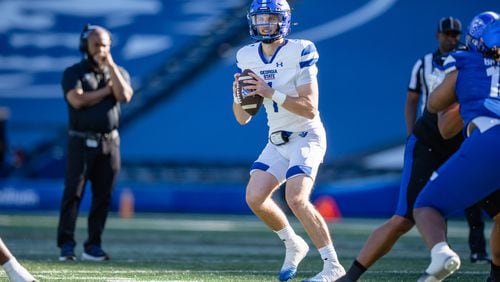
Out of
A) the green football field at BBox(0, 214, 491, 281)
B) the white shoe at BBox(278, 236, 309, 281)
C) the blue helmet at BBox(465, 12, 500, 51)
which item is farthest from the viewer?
the green football field at BBox(0, 214, 491, 281)

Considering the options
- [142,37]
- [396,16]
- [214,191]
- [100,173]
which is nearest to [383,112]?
[396,16]

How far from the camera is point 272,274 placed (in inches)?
288

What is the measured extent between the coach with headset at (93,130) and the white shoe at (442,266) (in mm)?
4010

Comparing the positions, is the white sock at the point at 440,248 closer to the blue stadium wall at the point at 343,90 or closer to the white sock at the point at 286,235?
the white sock at the point at 286,235

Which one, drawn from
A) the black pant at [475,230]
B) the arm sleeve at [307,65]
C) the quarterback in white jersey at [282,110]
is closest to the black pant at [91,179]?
the quarterback in white jersey at [282,110]

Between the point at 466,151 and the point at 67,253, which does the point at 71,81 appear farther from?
the point at 466,151

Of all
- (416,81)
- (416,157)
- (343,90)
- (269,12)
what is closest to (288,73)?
(269,12)

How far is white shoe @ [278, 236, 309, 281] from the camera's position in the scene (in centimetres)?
679

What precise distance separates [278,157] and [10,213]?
11.0 metres

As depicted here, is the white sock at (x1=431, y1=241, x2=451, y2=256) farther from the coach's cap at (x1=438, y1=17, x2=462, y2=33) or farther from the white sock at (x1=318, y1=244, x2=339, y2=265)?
the coach's cap at (x1=438, y1=17, x2=462, y2=33)

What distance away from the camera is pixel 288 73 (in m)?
6.91

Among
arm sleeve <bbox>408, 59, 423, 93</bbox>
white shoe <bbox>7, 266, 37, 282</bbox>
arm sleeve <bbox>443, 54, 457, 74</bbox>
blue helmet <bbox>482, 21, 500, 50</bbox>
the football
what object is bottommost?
white shoe <bbox>7, 266, 37, 282</bbox>

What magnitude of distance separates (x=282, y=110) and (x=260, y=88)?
0.87 ft

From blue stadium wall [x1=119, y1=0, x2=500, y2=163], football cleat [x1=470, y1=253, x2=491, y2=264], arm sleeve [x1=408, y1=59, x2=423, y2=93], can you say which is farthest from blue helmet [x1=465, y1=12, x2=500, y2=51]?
blue stadium wall [x1=119, y1=0, x2=500, y2=163]
